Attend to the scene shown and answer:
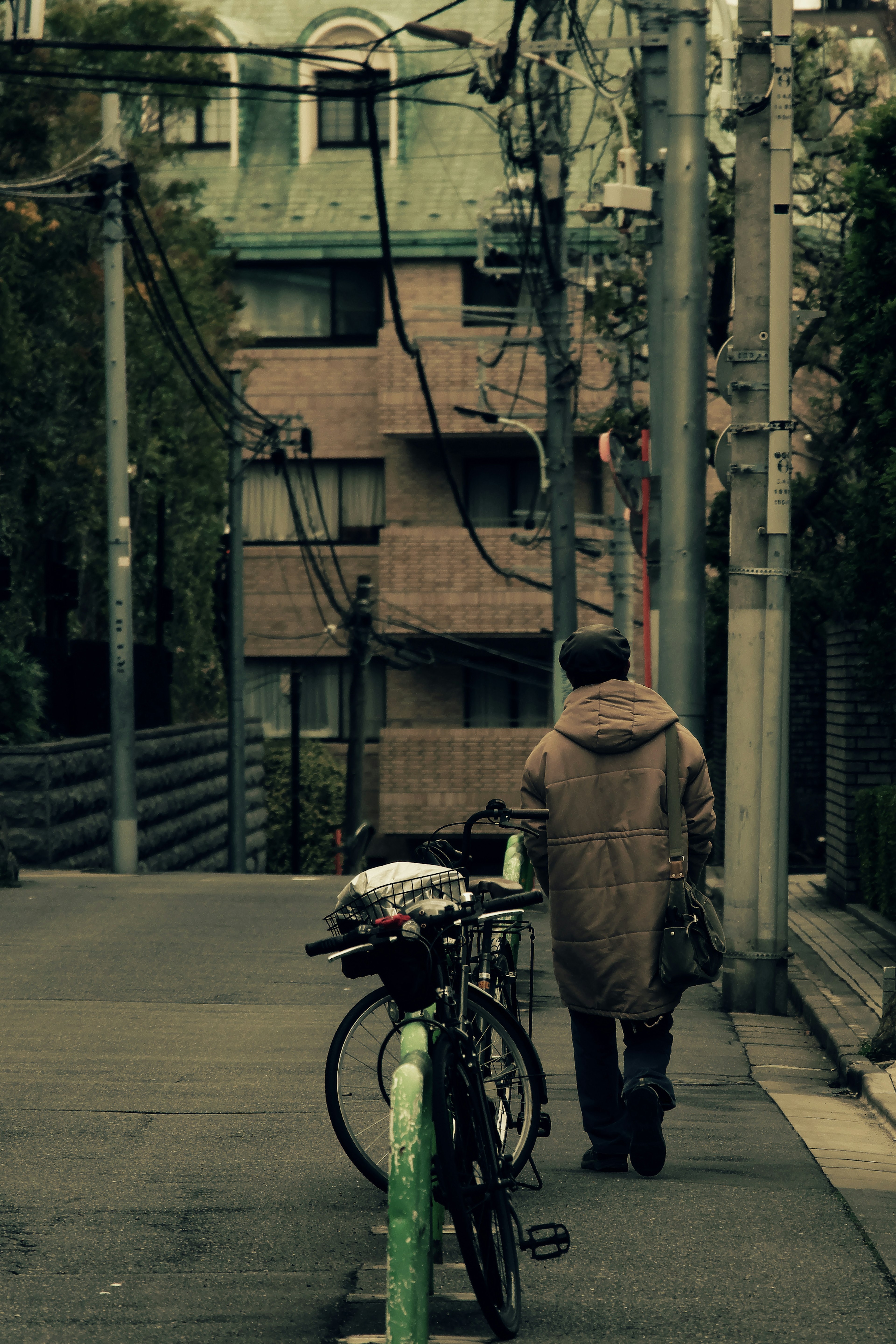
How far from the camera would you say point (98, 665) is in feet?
70.0

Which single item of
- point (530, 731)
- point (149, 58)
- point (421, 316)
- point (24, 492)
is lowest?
point (530, 731)

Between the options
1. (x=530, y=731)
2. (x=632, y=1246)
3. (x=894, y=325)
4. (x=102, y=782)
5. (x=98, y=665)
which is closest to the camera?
(x=632, y=1246)

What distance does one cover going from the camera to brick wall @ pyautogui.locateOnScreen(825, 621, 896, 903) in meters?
14.1

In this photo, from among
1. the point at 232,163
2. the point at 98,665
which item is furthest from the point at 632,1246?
the point at 232,163

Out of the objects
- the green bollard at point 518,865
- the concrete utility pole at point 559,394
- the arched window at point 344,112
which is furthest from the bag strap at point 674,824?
the arched window at point 344,112

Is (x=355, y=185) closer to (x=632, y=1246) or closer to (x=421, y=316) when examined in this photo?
(x=421, y=316)

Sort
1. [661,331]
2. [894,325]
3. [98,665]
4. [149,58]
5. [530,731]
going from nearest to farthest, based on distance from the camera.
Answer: [894,325], [661,331], [98,665], [149,58], [530,731]

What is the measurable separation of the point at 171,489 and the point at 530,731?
915 cm

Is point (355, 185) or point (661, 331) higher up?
point (355, 185)

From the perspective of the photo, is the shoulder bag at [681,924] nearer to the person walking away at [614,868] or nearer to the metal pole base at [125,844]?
the person walking away at [614,868]

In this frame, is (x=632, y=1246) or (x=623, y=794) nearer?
(x=632, y=1246)

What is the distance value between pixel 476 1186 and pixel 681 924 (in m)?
1.57

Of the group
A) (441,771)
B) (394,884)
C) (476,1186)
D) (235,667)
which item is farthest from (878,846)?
(441,771)

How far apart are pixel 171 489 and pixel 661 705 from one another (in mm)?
21884
